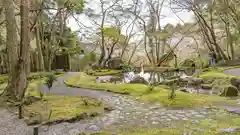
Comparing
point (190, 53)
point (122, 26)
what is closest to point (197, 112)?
point (122, 26)

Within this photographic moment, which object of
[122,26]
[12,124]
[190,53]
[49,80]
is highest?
[122,26]

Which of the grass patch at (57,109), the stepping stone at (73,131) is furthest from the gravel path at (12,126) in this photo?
the stepping stone at (73,131)

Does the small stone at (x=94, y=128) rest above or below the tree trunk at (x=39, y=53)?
Answer: below

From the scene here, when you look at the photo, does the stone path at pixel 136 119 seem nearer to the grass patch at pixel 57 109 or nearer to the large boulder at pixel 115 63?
the grass patch at pixel 57 109

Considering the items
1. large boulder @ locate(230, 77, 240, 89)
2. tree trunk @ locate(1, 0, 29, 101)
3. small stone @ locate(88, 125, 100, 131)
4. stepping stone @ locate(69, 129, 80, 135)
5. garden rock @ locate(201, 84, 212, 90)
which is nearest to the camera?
stepping stone @ locate(69, 129, 80, 135)

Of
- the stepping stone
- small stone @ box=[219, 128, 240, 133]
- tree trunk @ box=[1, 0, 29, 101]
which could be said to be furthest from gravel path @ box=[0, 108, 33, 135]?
small stone @ box=[219, 128, 240, 133]

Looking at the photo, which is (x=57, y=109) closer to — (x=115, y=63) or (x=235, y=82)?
(x=235, y=82)

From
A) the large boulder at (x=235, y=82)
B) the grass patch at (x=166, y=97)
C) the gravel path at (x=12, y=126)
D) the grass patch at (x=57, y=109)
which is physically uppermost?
the large boulder at (x=235, y=82)

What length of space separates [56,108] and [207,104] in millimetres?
3420

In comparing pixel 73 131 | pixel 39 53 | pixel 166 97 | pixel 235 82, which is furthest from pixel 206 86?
pixel 39 53

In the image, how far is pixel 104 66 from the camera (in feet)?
56.1

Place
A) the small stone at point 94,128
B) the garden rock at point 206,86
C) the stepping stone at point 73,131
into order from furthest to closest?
1. the garden rock at point 206,86
2. the small stone at point 94,128
3. the stepping stone at point 73,131

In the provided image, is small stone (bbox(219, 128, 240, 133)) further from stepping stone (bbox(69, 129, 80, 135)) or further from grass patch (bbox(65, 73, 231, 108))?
stepping stone (bbox(69, 129, 80, 135))

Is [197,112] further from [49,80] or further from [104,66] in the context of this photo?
[104,66]
